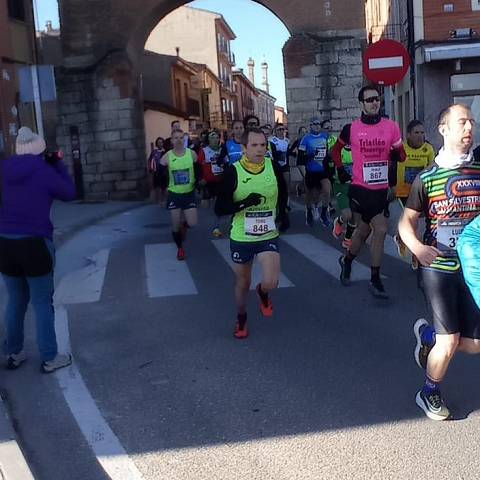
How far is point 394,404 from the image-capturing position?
4.71 m

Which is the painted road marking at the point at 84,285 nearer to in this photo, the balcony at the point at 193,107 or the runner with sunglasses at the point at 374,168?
the runner with sunglasses at the point at 374,168

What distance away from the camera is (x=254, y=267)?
9570 mm

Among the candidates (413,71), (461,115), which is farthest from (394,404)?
(413,71)

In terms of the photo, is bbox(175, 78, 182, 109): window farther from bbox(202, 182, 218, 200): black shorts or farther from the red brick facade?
bbox(202, 182, 218, 200): black shorts

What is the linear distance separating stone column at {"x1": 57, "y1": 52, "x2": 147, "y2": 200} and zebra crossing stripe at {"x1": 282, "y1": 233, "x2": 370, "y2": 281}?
1175cm

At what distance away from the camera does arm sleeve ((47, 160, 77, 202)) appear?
5422 mm

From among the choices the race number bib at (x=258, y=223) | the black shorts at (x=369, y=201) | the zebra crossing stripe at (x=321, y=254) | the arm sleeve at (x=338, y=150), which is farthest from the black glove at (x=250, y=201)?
the zebra crossing stripe at (x=321, y=254)

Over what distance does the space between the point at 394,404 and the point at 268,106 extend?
11686cm

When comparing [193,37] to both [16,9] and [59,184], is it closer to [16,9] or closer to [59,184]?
[16,9]

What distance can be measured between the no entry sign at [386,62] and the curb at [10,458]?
8289 millimetres

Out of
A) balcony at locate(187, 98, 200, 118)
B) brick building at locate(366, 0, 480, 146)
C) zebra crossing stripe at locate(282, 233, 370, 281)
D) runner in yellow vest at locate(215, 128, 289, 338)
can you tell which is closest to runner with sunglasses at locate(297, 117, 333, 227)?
zebra crossing stripe at locate(282, 233, 370, 281)

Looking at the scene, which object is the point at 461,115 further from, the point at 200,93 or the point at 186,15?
the point at 186,15

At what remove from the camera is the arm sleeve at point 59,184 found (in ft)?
17.8

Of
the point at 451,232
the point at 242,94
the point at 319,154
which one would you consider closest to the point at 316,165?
the point at 319,154
